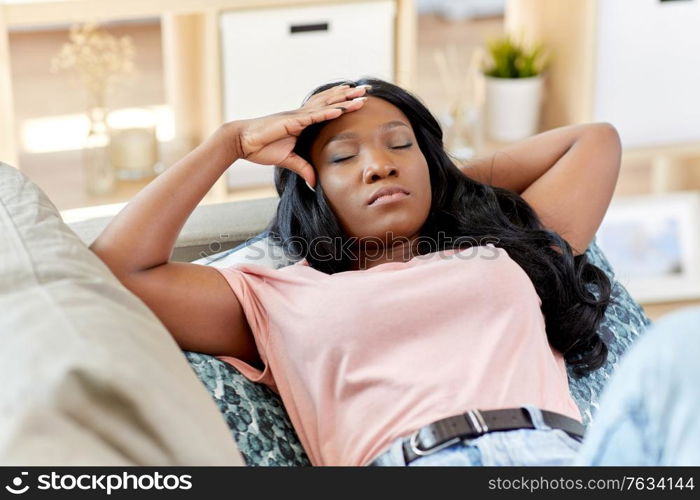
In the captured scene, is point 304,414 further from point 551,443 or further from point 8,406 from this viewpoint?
point 8,406

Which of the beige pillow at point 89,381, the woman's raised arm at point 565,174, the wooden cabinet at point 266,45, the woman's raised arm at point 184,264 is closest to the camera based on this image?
the beige pillow at point 89,381

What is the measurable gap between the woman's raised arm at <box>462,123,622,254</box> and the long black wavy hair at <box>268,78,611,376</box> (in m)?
0.05

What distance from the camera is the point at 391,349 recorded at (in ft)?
4.81

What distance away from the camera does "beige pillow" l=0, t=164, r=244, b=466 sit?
0.99 metres

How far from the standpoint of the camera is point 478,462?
134cm

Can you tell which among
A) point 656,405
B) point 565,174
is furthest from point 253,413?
point 565,174

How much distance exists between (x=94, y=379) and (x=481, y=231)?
0.82m

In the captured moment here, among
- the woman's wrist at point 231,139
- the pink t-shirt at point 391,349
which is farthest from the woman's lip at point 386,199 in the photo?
the woman's wrist at point 231,139

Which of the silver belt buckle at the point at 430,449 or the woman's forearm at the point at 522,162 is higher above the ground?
the woman's forearm at the point at 522,162

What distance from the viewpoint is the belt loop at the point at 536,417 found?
1.38 metres

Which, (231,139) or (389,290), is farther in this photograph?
(231,139)

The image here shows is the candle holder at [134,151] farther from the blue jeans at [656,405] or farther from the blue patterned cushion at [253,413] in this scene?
the blue jeans at [656,405]

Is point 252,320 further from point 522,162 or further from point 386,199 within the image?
point 522,162

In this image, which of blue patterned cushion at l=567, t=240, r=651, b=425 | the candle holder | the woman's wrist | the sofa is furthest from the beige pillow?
the candle holder
